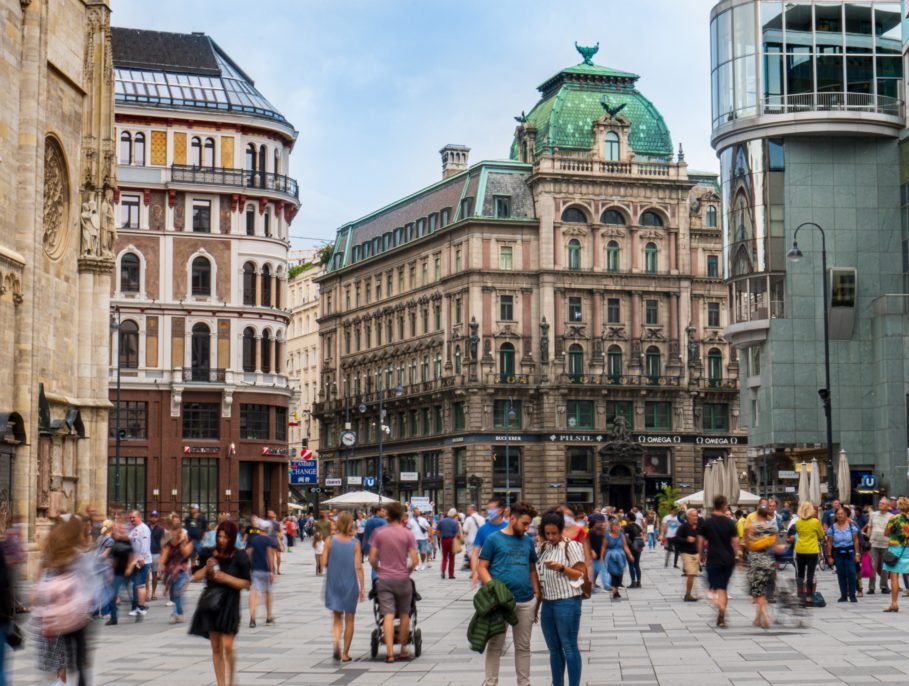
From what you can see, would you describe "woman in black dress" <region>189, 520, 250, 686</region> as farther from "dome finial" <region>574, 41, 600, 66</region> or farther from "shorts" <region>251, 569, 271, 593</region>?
"dome finial" <region>574, 41, 600, 66</region>

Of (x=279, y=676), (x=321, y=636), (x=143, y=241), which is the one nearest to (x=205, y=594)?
(x=279, y=676)

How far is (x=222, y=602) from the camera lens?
48.8 ft

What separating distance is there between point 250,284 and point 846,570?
49.9 m

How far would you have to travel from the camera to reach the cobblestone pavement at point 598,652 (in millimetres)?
16844

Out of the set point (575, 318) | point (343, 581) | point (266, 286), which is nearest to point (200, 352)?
point (266, 286)

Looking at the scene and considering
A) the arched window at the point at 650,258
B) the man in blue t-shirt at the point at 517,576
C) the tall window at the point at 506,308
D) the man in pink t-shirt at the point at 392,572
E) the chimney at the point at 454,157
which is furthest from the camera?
the chimney at the point at 454,157

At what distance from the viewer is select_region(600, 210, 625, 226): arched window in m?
102

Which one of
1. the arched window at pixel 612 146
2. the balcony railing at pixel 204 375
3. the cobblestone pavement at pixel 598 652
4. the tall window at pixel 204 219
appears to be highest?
the arched window at pixel 612 146

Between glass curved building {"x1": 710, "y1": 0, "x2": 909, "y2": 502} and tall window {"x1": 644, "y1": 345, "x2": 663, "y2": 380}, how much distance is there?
34771 millimetres

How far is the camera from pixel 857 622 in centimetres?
2330

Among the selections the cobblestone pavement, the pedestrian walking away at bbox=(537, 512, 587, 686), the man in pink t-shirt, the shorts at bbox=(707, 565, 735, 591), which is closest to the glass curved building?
the cobblestone pavement

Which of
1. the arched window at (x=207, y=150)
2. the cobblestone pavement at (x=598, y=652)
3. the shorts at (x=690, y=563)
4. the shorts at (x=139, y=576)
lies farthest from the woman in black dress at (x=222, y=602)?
the arched window at (x=207, y=150)

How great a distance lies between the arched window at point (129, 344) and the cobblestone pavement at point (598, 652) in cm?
4422

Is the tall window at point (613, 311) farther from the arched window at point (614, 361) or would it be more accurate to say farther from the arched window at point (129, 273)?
the arched window at point (129, 273)
